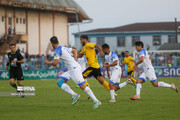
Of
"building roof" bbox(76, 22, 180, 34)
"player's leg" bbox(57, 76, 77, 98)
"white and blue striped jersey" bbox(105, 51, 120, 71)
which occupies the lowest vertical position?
"player's leg" bbox(57, 76, 77, 98)

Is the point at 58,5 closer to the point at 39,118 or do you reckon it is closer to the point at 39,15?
the point at 39,15

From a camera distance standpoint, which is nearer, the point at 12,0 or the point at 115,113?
the point at 115,113

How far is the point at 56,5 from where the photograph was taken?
57281 mm

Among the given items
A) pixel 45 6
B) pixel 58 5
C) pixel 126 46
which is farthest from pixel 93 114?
pixel 126 46

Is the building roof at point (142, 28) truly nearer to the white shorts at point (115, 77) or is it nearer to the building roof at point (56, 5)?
the building roof at point (56, 5)

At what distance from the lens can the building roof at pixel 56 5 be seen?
49.3m

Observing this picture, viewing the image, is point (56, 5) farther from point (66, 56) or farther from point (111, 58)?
point (66, 56)

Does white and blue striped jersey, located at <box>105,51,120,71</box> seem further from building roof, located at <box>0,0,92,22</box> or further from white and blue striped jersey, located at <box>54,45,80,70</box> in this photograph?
building roof, located at <box>0,0,92,22</box>

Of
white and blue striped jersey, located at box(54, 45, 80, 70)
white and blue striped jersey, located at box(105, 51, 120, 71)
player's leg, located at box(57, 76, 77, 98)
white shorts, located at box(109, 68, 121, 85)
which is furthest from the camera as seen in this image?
white and blue striped jersey, located at box(105, 51, 120, 71)

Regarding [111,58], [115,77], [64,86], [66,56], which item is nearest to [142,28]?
[111,58]

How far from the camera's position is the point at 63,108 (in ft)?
44.1

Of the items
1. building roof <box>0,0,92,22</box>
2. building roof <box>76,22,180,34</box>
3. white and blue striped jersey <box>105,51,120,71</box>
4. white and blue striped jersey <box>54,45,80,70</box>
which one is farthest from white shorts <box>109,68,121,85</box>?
building roof <box>76,22,180,34</box>

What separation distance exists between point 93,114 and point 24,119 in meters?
1.93

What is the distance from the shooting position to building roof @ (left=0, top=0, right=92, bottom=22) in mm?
49287
